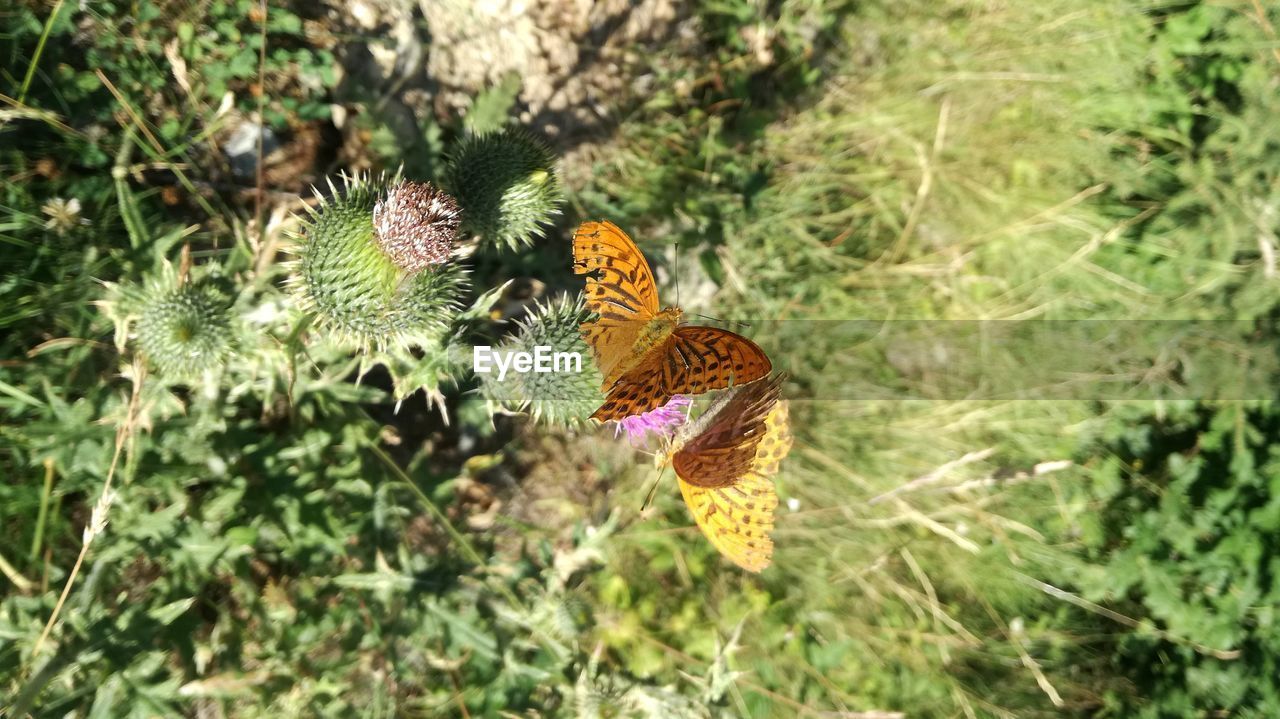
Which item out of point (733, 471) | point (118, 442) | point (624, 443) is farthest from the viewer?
point (624, 443)

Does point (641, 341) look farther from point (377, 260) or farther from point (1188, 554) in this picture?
point (1188, 554)

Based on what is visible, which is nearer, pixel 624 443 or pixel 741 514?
pixel 741 514

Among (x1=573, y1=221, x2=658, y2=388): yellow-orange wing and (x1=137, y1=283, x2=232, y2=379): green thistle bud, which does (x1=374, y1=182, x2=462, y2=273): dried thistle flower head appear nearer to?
(x1=573, y1=221, x2=658, y2=388): yellow-orange wing

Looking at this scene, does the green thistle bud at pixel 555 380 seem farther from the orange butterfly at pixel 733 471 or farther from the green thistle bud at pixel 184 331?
the green thistle bud at pixel 184 331

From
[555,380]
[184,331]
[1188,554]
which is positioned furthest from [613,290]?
[1188,554]

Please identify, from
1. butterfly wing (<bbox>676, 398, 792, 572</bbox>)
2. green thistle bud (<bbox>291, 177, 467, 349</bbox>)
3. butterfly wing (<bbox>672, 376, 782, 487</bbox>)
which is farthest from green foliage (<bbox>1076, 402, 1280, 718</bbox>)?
green thistle bud (<bbox>291, 177, 467, 349</bbox>)

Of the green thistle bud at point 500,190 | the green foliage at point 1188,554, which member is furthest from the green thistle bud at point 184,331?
the green foliage at point 1188,554
